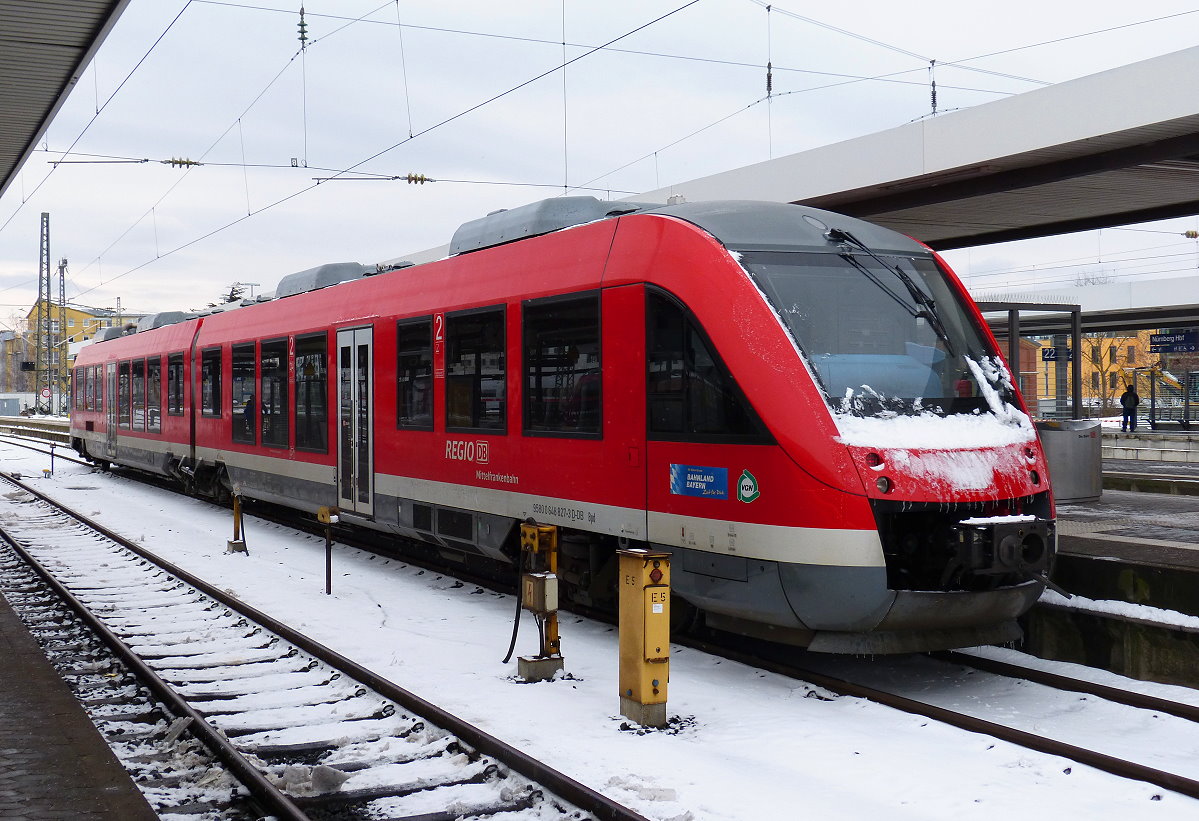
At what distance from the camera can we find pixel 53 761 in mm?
5711

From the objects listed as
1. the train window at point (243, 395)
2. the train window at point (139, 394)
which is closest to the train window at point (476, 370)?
the train window at point (243, 395)

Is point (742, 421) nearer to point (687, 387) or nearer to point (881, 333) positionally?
point (687, 387)

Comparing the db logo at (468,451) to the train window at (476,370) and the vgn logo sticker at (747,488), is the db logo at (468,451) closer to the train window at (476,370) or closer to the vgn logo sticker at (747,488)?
the train window at (476,370)

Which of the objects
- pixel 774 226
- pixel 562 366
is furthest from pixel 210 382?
pixel 774 226

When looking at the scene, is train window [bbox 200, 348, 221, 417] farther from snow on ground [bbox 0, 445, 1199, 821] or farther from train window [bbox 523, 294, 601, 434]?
train window [bbox 523, 294, 601, 434]

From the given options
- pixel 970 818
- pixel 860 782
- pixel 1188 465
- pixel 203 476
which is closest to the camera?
pixel 970 818

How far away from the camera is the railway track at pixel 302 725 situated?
5.14 meters

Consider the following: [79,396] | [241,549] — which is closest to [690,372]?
[241,549]

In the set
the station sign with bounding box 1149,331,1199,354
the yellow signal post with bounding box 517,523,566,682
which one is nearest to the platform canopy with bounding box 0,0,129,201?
the yellow signal post with bounding box 517,523,566,682

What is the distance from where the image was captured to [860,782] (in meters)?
5.36

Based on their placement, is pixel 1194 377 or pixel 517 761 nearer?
pixel 517 761

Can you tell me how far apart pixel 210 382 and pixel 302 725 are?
12.5 metres

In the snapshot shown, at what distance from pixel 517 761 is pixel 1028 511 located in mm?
3674

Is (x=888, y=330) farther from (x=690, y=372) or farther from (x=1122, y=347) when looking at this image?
(x=1122, y=347)
